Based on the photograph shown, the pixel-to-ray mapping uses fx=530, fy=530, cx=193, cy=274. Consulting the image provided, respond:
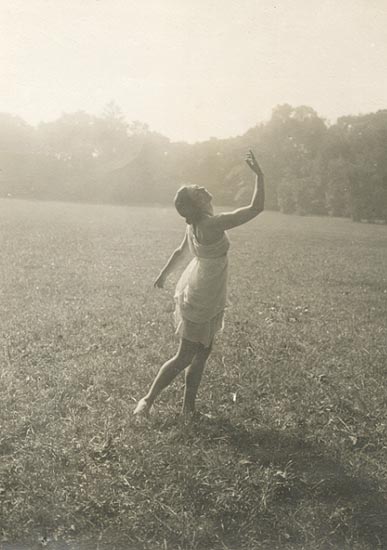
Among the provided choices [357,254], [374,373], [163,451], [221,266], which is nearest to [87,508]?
[163,451]

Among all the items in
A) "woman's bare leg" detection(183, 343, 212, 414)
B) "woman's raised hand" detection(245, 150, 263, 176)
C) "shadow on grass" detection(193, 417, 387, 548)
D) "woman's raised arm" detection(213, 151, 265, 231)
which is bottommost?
"shadow on grass" detection(193, 417, 387, 548)

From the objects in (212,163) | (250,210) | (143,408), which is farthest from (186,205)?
(212,163)

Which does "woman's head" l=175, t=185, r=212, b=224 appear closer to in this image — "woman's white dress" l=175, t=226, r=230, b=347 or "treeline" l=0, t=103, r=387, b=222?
"woman's white dress" l=175, t=226, r=230, b=347

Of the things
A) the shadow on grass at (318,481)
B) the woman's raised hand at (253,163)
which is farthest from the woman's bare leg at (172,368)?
the woman's raised hand at (253,163)

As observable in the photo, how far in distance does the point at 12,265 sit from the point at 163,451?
7.71 metres

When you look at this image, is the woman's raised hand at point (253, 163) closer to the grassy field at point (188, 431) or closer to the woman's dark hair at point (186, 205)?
the woman's dark hair at point (186, 205)

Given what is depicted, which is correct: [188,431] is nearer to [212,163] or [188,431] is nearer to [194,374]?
[194,374]

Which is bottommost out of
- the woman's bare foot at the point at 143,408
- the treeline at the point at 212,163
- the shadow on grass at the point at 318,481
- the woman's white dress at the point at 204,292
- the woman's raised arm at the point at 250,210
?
the shadow on grass at the point at 318,481

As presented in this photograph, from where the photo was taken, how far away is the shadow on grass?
2863 mm

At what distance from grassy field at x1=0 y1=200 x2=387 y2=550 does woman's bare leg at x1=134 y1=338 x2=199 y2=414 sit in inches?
4.4

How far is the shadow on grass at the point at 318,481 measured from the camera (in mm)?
2863

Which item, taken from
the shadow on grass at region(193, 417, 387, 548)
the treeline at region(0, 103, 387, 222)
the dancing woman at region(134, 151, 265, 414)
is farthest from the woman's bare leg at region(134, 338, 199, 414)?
the treeline at region(0, 103, 387, 222)

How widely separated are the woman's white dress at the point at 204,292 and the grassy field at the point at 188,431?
68 centimetres

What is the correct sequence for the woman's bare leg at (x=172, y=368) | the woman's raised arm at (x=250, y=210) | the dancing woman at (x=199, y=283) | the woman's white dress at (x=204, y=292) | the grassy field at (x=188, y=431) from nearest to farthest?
the grassy field at (x=188, y=431) < the woman's raised arm at (x=250, y=210) < the dancing woman at (x=199, y=283) < the woman's white dress at (x=204, y=292) < the woman's bare leg at (x=172, y=368)
